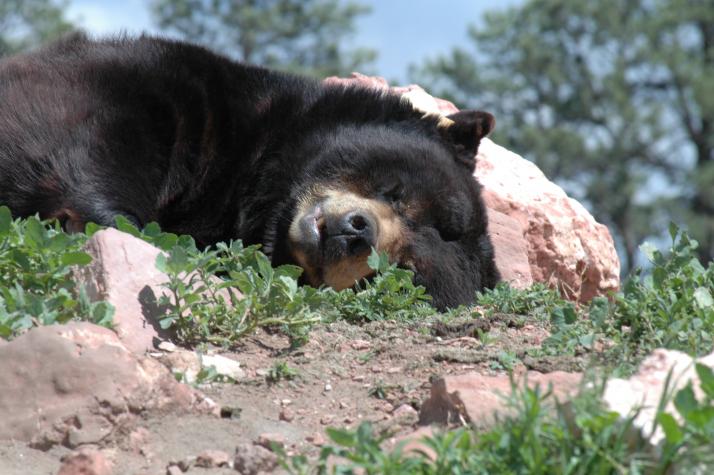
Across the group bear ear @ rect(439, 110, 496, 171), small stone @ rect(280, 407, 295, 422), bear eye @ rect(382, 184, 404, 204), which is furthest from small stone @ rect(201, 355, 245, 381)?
bear ear @ rect(439, 110, 496, 171)

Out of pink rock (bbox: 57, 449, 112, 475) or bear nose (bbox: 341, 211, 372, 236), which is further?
bear nose (bbox: 341, 211, 372, 236)

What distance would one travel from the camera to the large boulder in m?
6.13

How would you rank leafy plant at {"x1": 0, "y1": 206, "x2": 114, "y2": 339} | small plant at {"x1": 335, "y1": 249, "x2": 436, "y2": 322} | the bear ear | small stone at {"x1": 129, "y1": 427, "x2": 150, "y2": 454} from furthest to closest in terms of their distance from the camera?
1. the bear ear
2. small plant at {"x1": 335, "y1": 249, "x2": 436, "y2": 322}
3. leafy plant at {"x1": 0, "y1": 206, "x2": 114, "y2": 339}
4. small stone at {"x1": 129, "y1": 427, "x2": 150, "y2": 454}

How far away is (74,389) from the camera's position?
8.97ft

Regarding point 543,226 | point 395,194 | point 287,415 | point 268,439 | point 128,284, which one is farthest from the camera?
point 543,226

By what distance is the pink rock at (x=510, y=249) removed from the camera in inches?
219

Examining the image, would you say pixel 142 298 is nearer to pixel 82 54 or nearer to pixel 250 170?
pixel 250 170

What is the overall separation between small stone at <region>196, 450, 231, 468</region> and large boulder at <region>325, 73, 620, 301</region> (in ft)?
11.2

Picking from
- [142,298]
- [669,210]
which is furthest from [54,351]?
[669,210]

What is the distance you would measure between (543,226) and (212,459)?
4.05 meters

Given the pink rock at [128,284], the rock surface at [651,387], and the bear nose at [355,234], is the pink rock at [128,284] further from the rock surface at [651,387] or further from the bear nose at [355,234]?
the rock surface at [651,387]

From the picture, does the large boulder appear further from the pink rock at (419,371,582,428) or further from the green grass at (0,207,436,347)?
the pink rock at (419,371,582,428)

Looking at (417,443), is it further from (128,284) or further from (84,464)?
(128,284)

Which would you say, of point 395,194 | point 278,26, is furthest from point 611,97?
→ point 395,194
